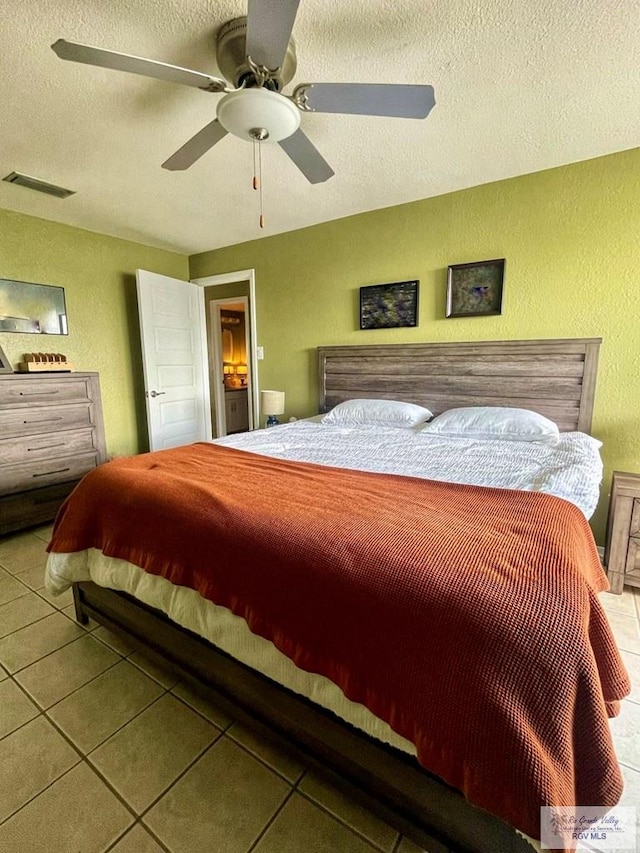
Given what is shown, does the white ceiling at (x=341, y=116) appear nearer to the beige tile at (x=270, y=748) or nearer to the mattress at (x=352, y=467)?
the mattress at (x=352, y=467)

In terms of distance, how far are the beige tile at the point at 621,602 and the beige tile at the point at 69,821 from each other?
229cm

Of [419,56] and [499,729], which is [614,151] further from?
[499,729]

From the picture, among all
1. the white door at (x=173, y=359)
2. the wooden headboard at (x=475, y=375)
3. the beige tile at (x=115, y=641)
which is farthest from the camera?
the white door at (x=173, y=359)

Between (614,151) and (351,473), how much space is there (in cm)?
246

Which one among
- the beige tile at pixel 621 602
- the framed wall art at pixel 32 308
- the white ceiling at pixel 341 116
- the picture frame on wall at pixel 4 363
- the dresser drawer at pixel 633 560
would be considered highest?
the white ceiling at pixel 341 116

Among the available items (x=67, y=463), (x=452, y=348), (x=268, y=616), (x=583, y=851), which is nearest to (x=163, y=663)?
(x=268, y=616)

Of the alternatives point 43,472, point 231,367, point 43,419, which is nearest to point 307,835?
point 43,472

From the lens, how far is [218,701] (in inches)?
51.0

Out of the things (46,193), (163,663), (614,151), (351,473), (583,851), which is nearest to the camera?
(583,851)

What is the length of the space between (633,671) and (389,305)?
2.62 meters

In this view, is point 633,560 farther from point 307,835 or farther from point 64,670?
point 64,670

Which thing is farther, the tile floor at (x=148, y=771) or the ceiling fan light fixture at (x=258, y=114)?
the ceiling fan light fixture at (x=258, y=114)

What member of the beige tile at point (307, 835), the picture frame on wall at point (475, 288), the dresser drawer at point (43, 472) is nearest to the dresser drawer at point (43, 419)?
the dresser drawer at point (43, 472)

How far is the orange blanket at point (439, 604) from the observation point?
27.4 inches
